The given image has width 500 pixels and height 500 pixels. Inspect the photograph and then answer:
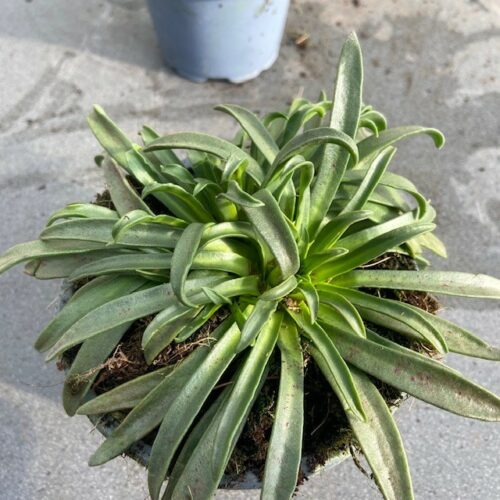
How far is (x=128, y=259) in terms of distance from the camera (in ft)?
3.45

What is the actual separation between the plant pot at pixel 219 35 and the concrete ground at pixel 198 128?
0.06 m

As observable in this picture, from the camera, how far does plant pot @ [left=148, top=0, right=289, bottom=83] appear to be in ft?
6.11

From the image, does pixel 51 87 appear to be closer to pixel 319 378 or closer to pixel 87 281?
pixel 87 281

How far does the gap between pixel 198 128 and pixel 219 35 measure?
29 centimetres

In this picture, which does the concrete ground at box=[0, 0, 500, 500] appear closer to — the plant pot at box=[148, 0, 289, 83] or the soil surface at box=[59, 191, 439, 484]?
the plant pot at box=[148, 0, 289, 83]

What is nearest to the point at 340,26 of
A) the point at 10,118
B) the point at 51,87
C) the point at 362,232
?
the point at 51,87

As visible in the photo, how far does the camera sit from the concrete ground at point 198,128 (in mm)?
1442

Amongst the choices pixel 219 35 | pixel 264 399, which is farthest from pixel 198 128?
pixel 264 399

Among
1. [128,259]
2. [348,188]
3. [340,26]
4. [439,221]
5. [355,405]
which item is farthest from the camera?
[340,26]

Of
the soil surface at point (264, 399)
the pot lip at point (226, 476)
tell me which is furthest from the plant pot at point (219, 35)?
the pot lip at point (226, 476)

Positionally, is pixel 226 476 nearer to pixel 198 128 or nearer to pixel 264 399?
pixel 264 399

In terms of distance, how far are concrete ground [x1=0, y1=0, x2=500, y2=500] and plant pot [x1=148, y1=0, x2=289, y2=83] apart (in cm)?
6

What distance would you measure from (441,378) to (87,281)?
26.1 inches

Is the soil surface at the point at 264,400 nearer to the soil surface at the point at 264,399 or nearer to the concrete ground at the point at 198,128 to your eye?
the soil surface at the point at 264,399
